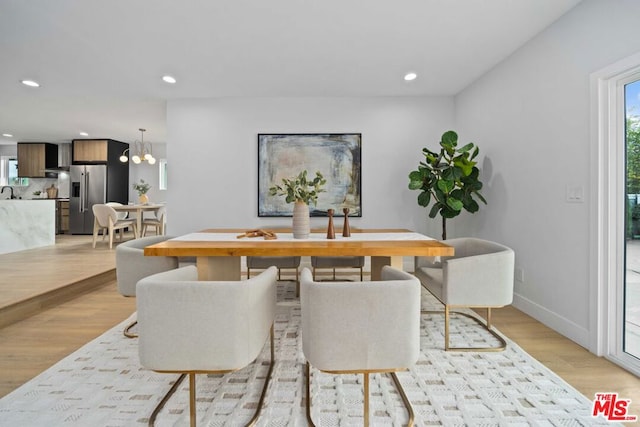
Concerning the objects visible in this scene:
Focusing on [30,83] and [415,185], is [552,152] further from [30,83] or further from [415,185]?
[30,83]

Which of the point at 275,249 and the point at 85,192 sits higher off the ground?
the point at 85,192

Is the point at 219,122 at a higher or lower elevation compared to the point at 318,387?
higher

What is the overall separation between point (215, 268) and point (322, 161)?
8.27ft

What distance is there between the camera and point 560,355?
2104 millimetres

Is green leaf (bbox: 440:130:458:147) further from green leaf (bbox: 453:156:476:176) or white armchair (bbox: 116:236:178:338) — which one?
white armchair (bbox: 116:236:178:338)

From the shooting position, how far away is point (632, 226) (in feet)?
6.56

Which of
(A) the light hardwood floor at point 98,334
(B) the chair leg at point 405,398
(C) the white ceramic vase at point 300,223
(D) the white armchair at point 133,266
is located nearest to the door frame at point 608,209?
(A) the light hardwood floor at point 98,334

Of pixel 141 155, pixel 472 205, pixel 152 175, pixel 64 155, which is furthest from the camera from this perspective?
pixel 152 175

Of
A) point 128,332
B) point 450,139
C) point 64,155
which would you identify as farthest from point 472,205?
point 64,155

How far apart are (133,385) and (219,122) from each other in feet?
11.2

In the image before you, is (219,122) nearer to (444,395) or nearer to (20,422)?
(20,422)

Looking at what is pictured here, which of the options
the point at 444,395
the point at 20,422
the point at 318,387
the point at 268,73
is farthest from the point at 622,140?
the point at 20,422

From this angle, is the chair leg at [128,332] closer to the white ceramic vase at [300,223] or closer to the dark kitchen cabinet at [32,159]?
the white ceramic vase at [300,223]

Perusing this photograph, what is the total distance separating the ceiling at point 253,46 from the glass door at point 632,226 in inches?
35.8
